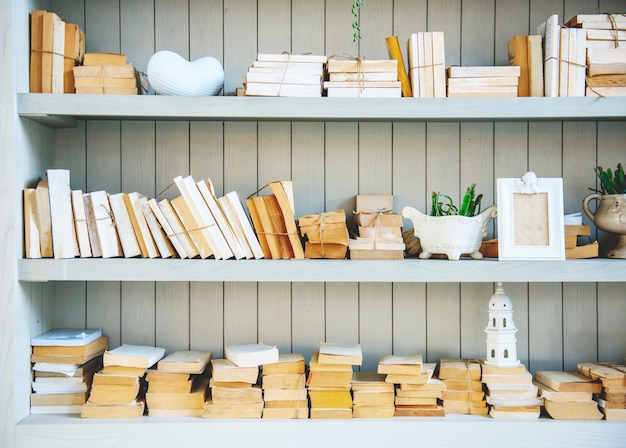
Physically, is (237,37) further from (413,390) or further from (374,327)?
(413,390)

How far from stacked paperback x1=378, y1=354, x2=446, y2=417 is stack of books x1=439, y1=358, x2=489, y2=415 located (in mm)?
50

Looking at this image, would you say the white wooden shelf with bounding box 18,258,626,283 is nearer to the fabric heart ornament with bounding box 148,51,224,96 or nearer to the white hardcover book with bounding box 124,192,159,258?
the white hardcover book with bounding box 124,192,159,258

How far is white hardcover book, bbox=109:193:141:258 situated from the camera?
2014mm

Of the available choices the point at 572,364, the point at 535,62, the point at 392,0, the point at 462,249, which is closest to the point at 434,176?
the point at 462,249

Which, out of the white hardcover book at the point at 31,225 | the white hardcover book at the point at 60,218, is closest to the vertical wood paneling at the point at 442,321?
the white hardcover book at the point at 60,218

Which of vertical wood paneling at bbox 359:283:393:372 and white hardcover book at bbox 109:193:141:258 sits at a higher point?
white hardcover book at bbox 109:193:141:258

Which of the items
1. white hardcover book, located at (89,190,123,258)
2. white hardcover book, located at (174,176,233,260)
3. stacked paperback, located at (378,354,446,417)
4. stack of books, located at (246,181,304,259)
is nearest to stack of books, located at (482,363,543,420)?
stacked paperback, located at (378,354,446,417)

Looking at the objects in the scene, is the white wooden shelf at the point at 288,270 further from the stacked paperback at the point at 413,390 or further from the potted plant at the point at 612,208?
the stacked paperback at the point at 413,390

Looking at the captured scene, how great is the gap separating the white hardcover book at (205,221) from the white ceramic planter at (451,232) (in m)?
0.63

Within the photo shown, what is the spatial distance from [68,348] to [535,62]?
1887mm

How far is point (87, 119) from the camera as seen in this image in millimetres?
2250

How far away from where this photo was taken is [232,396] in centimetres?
198

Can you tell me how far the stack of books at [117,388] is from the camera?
78.0 inches

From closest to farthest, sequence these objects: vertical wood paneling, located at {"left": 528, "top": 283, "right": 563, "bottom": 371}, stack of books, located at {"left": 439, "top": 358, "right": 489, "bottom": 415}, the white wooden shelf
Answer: the white wooden shelf → stack of books, located at {"left": 439, "top": 358, "right": 489, "bottom": 415} → vertical wood paneling, located at {"left": 528, "top": 283, "right": 563, "bottom": 371}
